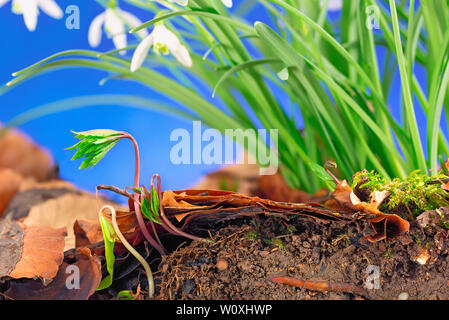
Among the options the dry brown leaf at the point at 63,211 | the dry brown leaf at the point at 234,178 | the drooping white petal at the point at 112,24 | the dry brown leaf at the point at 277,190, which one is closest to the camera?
the drooping white petal at the point at 112,24

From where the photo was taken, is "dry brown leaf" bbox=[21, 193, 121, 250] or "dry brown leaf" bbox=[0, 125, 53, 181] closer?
"dry brown leaf" bbox=[21, 193, 121, 250]

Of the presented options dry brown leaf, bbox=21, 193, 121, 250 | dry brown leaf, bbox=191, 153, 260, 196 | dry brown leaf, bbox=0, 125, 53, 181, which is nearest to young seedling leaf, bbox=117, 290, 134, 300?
dry brown leaf, bbox=21, 193, 121, 250

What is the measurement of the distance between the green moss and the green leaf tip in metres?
0.35

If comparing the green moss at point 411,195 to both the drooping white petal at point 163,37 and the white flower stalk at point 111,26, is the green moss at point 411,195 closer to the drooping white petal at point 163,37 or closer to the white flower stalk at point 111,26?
the drooping white petal at point 163,37

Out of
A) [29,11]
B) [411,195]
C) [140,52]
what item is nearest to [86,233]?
[140,52]

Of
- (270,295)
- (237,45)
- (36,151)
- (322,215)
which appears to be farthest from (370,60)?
(36,151)

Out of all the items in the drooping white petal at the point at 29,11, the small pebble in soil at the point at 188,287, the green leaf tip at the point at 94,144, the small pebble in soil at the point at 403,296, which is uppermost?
the drooping white petal at the point at 29,11

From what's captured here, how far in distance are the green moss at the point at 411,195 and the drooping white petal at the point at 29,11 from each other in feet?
2.21

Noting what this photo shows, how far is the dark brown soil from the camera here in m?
0.59

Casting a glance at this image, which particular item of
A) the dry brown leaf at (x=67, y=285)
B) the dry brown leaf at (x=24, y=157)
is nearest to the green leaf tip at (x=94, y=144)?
the dry brown leaf at (x=67, y=285)

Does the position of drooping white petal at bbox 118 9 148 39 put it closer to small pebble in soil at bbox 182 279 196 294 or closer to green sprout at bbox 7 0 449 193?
green sprout at bbox 7 0 449 193

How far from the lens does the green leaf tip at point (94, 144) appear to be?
1.94ft

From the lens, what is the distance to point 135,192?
62cm

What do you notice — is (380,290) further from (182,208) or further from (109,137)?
(109,137)
